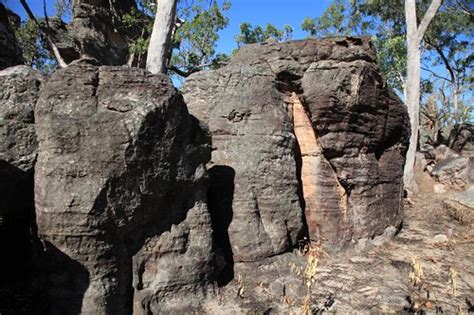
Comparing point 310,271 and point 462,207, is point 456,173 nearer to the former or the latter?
point 462,207

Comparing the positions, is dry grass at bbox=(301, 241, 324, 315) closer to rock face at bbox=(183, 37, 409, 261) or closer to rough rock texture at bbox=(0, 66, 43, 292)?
rock face at bbox=(183, 37, 409, 261)

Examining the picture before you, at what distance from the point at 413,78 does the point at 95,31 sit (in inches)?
470

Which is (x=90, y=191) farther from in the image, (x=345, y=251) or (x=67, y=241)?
(x=345, y=251)

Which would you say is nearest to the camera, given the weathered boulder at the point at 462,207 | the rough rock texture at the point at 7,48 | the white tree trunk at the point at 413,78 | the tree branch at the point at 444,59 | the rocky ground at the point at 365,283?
the rocky ground at the point at 365,283

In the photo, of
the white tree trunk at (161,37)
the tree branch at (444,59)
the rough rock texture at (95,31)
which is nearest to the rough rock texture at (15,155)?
the white tree trunk at (161,37)

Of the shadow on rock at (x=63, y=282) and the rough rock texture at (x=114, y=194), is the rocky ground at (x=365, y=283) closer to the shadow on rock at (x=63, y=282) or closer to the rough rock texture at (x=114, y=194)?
the rough rock texture at (x=114, y=194)

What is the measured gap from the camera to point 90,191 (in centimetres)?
379

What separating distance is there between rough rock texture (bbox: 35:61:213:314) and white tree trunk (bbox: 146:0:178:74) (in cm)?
478

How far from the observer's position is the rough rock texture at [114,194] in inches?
149

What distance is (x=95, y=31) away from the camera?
619 inches

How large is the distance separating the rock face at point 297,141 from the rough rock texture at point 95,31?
419 inches

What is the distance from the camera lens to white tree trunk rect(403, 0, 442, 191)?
13516 mm

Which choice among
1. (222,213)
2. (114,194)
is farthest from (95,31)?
(114,194)

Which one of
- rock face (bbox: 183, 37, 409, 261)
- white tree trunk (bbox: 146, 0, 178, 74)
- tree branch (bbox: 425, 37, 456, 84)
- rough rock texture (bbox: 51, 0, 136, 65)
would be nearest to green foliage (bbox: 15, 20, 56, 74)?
rough rock texture (bbox: 51, 0, 136, 65)
